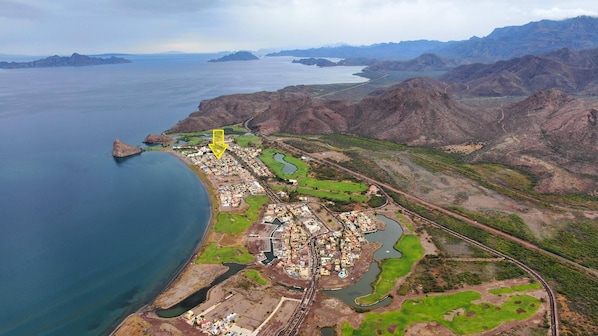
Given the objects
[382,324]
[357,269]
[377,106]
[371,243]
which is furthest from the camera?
[377,106]

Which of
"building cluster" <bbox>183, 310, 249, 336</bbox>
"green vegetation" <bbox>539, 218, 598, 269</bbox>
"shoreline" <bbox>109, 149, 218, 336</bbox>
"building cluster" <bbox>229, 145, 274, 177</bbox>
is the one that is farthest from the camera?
"building cluster" <bbox>229, 145, 274, 177</bbox>

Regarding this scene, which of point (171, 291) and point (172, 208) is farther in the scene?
point (172, 208)

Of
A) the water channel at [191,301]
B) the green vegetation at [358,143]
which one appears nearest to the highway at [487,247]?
the water channel at [191,301]

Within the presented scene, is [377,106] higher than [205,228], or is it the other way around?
[377,106]

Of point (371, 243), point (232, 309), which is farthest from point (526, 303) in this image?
point (232, 309)

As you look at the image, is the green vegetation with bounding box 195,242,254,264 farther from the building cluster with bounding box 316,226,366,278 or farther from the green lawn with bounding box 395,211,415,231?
the green lawn with bounding box 395,211,415,231

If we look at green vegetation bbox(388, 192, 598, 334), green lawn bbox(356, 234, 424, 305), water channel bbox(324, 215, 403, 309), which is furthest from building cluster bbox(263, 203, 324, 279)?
green vegetation bbox(388, 192, 598, 334)

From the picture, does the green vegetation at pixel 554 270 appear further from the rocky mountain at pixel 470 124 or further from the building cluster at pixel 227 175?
Result: the building cluster at pixel 227 175

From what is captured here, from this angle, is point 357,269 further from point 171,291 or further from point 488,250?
point 171,291
